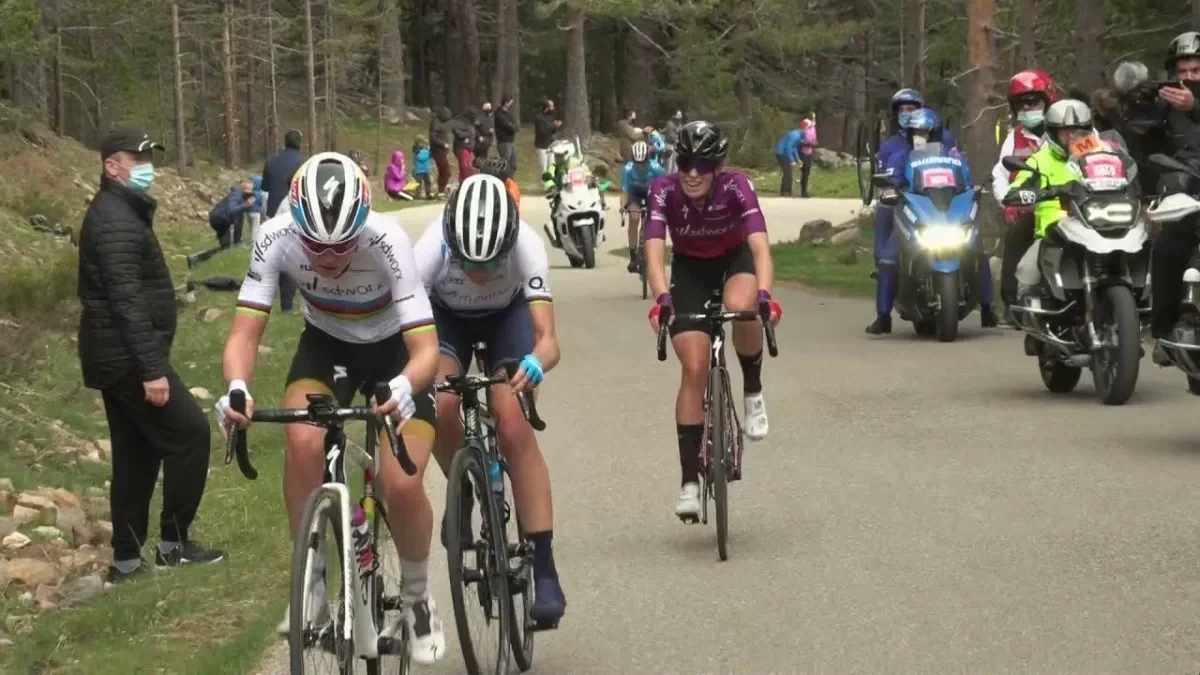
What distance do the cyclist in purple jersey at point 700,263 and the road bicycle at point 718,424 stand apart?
0.22ft

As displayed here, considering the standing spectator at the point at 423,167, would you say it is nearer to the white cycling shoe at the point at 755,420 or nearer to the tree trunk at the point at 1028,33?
the tree trunk at the point at 1028,33

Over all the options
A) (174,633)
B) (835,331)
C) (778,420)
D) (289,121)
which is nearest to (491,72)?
(289,121)

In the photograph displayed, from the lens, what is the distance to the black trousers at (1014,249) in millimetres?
14586

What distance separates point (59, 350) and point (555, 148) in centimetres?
1024

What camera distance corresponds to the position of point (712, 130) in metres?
9.45

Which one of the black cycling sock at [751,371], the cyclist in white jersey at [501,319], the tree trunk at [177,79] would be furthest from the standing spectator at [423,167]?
the cyclist in white jersey at [501,319]

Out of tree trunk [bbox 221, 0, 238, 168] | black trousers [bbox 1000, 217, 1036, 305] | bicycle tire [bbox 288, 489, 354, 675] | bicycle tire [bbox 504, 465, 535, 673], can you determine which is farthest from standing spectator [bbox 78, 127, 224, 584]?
tree trunk [bbox 221, 0, 238, 168]

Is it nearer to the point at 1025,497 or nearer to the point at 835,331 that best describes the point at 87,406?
the point at 835,331

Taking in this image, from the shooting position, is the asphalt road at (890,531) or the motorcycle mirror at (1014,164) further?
the motorcycle mirror at (1014,164)

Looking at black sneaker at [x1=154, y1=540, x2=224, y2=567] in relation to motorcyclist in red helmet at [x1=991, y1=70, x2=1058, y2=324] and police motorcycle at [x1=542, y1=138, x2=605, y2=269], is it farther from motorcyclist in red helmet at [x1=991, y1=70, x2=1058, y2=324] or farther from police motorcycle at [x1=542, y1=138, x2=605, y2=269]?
police motorcycle at [x1=542, y1=138, x2=605, y2=269]

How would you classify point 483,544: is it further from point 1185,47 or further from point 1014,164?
point 1185,47

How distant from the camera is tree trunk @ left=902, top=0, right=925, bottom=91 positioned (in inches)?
1278

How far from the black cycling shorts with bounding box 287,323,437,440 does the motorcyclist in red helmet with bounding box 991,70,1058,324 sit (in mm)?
8258

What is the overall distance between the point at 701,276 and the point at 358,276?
10.8 feet
